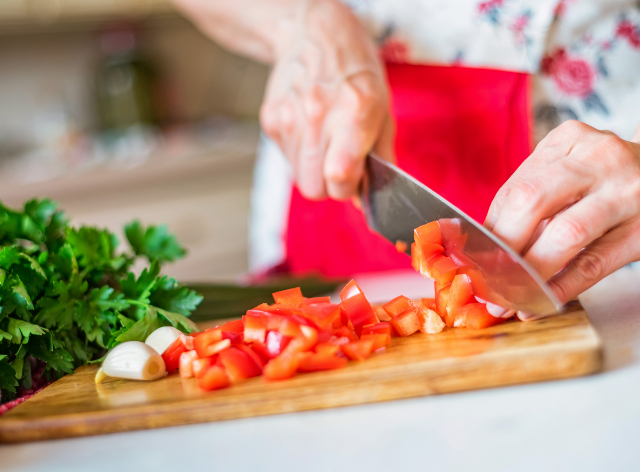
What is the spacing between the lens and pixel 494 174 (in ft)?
4.22

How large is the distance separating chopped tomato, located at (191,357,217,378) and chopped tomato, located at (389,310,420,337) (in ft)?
0.82

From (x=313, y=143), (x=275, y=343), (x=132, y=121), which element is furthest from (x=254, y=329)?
(x=132, y=121)

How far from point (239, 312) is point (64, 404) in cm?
38

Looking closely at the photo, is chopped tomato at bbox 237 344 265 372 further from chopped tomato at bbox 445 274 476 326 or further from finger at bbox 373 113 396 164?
finger at bbox 373 113 396 164

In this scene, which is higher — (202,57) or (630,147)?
(202,57)

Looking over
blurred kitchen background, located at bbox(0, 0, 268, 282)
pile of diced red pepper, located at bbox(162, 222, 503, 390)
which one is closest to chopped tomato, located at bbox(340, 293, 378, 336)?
pile of diced red pepper, located at bbox(162, 222, 503, 390)

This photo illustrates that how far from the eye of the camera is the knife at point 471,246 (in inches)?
27.9

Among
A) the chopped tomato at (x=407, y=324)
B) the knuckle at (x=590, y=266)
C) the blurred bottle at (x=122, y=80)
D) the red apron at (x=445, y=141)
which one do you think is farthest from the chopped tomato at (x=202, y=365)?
the blurred bottle at (x=122, y=80)

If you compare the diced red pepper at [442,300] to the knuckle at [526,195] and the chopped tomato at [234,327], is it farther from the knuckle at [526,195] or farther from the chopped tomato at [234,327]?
the chopped tomato at [234,327]

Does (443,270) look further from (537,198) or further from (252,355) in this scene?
(252,355)

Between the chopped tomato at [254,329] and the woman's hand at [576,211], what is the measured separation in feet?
1.03

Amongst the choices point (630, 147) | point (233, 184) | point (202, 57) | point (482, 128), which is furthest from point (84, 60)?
point (630, 147)

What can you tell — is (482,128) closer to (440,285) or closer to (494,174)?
(494,174)

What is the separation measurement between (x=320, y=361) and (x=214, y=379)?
0.43 ft
